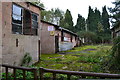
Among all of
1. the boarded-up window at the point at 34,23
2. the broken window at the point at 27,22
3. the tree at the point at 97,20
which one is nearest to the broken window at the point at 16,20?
the broken window at the point at 27,22

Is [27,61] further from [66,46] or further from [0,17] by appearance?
[66,46]

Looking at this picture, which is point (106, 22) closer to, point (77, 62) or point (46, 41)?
point (46, 41)

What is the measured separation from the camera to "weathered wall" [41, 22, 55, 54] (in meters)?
15.3

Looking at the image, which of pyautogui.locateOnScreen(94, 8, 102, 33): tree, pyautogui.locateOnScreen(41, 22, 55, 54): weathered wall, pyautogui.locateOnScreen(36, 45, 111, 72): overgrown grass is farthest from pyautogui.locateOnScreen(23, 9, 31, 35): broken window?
pyautogui.locateOnScreen(94, 8, 102, 33): tree

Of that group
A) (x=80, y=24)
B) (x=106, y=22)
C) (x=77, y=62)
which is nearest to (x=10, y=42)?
(x=77, y=62)

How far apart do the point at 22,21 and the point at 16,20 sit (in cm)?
77

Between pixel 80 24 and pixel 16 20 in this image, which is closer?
pixel 16 20

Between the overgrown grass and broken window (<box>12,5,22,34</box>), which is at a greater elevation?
broken window (<box>12,5,22,34</box>)

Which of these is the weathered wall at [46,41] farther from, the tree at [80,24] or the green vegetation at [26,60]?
the tree at [80,24]

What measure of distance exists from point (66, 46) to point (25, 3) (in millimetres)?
12647

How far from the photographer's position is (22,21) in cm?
830

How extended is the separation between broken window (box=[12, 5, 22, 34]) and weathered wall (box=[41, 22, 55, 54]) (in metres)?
7.34

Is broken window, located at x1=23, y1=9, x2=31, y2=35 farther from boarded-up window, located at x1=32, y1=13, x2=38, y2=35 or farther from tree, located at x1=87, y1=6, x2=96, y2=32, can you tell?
tree, located at x1=87, y1=6, x2=96, y2=32

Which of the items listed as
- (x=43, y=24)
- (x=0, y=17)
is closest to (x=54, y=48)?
(x=43, y=24)
